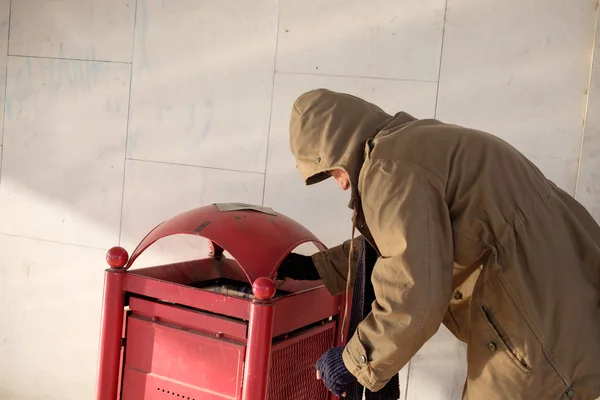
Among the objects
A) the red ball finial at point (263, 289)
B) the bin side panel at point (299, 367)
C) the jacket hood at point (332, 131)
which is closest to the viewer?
the jacket hood at point (332, 131)

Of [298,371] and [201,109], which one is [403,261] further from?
[201,109]

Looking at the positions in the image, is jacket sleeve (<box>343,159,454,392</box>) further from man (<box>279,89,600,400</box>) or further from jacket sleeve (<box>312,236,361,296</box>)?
jacket sleeve (<box>312,236,361,296</box>)

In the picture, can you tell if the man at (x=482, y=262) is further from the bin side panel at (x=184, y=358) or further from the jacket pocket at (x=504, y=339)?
the bin side panel at (x=184, y=358)

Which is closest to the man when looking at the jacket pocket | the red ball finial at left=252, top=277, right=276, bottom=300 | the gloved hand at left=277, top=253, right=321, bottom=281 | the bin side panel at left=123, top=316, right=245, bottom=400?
the jacket pocket

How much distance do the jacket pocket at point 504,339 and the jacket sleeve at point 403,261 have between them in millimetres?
161

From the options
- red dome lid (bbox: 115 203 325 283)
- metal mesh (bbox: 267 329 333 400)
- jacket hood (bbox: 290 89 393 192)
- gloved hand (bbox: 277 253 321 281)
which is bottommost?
metal mesh (bbox: 267 329 333 400)

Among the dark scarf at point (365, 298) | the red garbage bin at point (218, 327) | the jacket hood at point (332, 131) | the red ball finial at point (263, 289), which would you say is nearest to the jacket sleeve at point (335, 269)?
the red garbage bin at point (218, 327)

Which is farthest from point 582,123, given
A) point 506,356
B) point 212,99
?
point 212,99

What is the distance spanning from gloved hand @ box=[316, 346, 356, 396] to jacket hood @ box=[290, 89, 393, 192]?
1.49 feet

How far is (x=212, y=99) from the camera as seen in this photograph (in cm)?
272

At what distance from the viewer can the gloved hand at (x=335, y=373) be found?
1.61 metres

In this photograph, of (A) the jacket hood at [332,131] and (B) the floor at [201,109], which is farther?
(B) the floor at [201,109]

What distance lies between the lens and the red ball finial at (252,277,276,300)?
1.75 m

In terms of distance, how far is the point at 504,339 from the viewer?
4.99 feet
